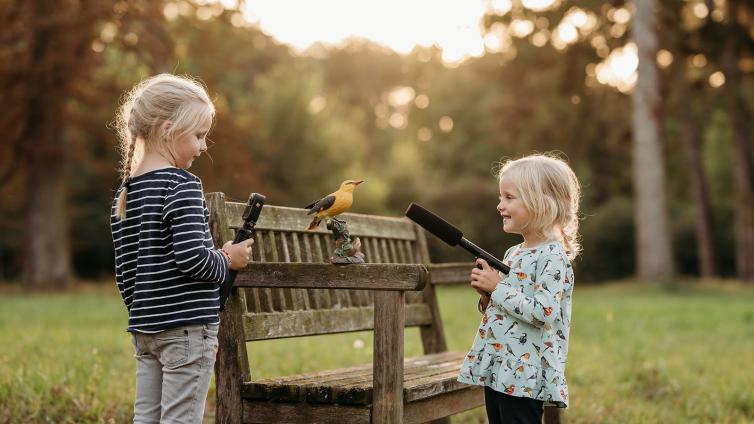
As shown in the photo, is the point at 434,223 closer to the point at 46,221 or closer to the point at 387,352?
the point at 387,352

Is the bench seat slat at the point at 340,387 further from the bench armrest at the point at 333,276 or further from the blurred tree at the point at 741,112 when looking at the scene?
the blurred tree at the point at 741,112

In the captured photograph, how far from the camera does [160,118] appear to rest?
10.5 feet

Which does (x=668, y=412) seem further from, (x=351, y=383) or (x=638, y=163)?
(x=638, y=163)

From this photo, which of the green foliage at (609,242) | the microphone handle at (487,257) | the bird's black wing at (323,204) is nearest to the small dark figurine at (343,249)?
the bird's black wing at (323,204)

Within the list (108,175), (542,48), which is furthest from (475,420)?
(108,175)

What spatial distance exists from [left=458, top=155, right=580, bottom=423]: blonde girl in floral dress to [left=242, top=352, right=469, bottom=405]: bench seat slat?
0.68 ft

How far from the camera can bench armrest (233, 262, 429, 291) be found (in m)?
3.30

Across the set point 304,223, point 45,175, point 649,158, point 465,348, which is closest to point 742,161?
point 649,158

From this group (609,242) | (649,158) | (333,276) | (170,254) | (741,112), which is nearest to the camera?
(170,254)

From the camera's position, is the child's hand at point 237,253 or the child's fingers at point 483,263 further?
the child's fingers at point 483,263

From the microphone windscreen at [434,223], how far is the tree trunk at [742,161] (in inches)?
888

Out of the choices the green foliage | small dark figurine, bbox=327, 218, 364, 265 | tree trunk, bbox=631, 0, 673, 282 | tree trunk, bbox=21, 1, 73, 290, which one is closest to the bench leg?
small dark figurine, bbox=327, 218, 364, 265

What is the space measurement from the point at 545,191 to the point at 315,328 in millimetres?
1214

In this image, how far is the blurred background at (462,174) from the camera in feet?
22.1
